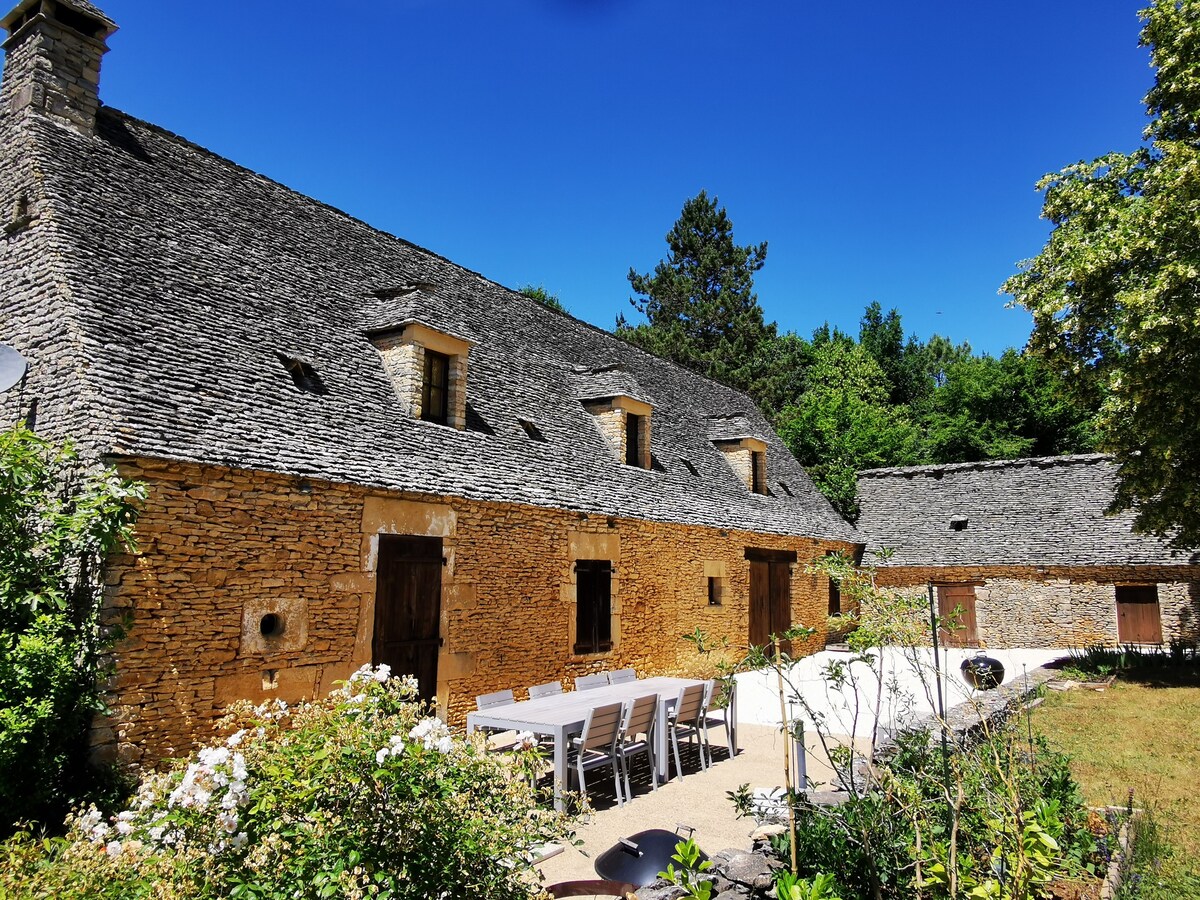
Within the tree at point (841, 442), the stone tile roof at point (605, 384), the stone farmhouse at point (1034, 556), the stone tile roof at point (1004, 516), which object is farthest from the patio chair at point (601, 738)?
the tree at point (841, 442)

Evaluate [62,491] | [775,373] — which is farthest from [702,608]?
[775,373]

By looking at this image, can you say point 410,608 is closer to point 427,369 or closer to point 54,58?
point 427,369

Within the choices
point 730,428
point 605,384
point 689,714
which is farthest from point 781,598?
point 689,714

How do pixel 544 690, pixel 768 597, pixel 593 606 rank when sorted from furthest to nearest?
pixel 768 597 → pixel 593 606 → pixel 544 690

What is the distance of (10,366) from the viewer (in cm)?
709

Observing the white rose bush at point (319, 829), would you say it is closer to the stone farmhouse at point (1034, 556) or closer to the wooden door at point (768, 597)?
the wooden door at point (768, 597)

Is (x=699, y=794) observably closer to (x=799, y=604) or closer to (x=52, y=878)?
(x=52, y=878)

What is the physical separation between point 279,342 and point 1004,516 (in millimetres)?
22121

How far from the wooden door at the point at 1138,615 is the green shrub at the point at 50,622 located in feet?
75.4

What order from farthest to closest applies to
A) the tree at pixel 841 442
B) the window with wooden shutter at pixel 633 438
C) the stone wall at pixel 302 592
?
1. the tree at pixel 841 442
2. the window with wooden shutter at pixel 633 438
3. the stone wall at pixel 302 592

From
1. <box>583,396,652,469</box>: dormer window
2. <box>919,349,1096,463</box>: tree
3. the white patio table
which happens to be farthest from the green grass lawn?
<box>919,349,1096,463</box>: tree

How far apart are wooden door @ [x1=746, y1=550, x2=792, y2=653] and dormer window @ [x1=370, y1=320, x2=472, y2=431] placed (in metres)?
8.09

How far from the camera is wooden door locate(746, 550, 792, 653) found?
1681 centimetres

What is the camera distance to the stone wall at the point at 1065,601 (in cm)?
1992
